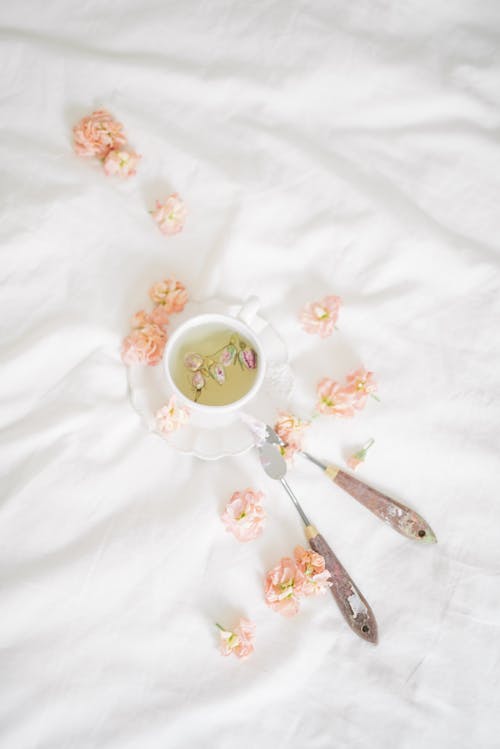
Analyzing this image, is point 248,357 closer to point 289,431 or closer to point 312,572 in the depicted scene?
point 289,431

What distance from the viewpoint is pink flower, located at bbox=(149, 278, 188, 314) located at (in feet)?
2.93

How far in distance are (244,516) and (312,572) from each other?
0.37ft

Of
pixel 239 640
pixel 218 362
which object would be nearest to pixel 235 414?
pixel 218 362

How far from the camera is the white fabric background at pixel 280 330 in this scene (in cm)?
84

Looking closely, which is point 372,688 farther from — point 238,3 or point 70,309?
point 238,3

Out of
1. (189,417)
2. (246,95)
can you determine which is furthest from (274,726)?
(246,95)

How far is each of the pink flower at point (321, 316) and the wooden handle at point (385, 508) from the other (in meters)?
0.19

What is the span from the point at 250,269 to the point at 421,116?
377 mm

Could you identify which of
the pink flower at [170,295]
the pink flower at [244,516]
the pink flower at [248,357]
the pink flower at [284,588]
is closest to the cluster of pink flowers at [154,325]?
the pink flower at [170,295]

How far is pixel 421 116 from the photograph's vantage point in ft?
3.37

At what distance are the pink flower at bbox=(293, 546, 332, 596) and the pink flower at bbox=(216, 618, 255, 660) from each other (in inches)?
3.4

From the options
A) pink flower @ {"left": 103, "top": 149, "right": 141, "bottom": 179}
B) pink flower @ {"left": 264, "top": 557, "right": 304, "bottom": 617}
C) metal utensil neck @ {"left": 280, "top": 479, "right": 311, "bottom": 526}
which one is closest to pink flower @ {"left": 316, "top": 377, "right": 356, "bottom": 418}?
metal utensil neck @ {"left": 280, "top": 479, "right": 311, "bottom": 526}

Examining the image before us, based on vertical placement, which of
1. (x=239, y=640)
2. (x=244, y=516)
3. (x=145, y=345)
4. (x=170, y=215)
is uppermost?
(x=170, y=215)

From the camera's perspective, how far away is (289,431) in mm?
874
